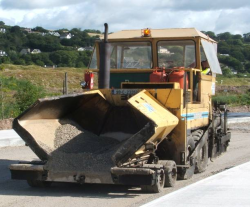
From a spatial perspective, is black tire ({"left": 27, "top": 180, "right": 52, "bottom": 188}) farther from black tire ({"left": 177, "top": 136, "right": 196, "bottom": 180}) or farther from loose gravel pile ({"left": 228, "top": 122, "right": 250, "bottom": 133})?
loose gravel pile ({"left": 228, "top": 122, "right": 250, "bottom": 133})

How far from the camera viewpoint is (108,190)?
33.0ft

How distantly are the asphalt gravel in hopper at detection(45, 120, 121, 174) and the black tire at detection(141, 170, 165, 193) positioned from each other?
0.73 m

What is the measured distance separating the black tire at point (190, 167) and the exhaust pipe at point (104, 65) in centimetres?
200

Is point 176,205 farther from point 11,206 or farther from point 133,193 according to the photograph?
point 11,206

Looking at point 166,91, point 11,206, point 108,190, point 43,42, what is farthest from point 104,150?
point 43,42

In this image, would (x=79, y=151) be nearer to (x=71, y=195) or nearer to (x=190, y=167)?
(x=71, y=195)

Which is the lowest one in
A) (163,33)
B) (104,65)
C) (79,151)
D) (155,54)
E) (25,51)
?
(79,151)

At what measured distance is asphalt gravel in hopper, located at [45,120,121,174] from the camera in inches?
375

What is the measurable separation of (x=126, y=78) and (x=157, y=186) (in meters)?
3.56

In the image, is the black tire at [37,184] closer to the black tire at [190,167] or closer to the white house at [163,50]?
the black tire at [190,167]

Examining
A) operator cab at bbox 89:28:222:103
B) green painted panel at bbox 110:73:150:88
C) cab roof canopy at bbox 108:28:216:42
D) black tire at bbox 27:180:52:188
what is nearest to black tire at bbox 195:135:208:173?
operator cab at bbox 89:28:222:103

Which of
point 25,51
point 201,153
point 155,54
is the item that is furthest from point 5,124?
point 25,51

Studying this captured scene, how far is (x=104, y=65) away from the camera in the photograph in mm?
11383

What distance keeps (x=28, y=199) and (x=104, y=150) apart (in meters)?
1.75
